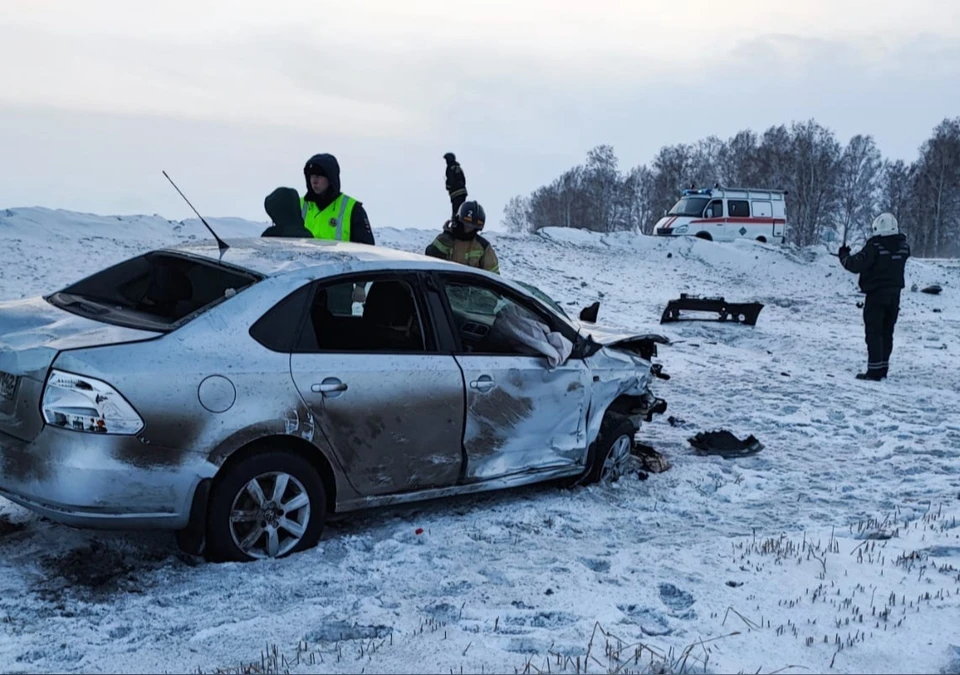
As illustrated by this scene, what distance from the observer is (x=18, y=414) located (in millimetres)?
4227

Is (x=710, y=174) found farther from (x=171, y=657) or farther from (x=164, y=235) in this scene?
(x=171, y=657)

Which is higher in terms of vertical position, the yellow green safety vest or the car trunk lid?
the yellow green safety vest

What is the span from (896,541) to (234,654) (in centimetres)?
373

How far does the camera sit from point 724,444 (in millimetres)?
7695

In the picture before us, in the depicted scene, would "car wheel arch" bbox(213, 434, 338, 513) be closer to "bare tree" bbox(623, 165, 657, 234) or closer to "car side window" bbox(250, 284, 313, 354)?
"car side window" bbox(250, 284, 313, 354)

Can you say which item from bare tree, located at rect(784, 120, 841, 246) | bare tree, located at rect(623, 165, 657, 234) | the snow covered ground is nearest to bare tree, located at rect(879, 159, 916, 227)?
bare tree, located at rect(784, 120, 841, 246)

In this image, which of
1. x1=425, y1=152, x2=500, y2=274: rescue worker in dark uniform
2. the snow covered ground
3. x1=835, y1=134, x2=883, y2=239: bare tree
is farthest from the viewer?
x1=835, y1=134, x2=883, y2=239: bare tree

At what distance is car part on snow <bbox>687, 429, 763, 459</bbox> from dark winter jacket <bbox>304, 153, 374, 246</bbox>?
3147 mm

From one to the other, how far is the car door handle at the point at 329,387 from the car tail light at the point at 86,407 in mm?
898

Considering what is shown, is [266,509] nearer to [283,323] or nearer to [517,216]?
[283,323]

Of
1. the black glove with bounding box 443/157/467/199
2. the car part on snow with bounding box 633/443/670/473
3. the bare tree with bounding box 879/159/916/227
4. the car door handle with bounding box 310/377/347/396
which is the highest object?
the bare tree with bounding box 879/159/916/227

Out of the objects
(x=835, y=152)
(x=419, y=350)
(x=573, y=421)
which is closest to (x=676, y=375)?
(x=573, y=421)

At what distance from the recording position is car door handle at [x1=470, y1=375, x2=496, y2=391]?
17.7 ft

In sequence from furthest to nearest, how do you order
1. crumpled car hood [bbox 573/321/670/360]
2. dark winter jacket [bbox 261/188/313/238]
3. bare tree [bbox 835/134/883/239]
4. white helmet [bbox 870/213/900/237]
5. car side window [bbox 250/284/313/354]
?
bare tree [bbox 835/134/883/239] < white helmet [bbox 870/213/900/237] < dark winter jacket [bbox 261/188/313/238] < crumpled car hood [bbox 573/321/670/360] < car side window [bbox 250/284/313/354]
